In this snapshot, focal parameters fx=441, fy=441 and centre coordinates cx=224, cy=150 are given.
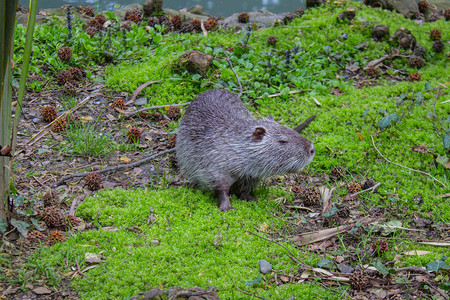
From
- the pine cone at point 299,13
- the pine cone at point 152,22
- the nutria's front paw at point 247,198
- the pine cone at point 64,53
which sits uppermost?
the pine cone at point 299,13

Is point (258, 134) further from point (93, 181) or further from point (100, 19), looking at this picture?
point (100, 19)

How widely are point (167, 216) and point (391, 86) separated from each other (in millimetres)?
4262

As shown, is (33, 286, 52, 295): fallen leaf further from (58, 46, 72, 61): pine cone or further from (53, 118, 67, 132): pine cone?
(58, 46, 72, 61): pine cone

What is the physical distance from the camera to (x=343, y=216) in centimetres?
441

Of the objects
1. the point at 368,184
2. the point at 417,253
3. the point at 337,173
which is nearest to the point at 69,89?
the point at 337,173

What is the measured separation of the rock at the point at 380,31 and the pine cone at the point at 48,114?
538 centimetres

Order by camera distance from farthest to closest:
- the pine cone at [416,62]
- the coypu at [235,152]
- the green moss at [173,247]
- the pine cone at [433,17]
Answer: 1. the pine cone at [433,17]
2. the pine cone at [416,62]
3. the coypu at [235,152]
4. the green moss at [173,247]

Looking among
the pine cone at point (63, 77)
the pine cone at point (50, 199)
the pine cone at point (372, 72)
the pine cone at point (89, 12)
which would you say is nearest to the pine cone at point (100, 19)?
the pine cone at point (89, 12)

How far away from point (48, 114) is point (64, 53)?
1213mm

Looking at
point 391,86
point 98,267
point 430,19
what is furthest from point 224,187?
point 430,19

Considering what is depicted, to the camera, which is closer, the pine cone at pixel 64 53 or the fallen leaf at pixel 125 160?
the fallen leaf at pixel 125 160

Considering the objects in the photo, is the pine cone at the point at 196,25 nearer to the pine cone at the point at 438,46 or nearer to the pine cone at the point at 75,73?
the pine cone at the point at 75,73

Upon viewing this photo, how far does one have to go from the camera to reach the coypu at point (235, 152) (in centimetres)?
445

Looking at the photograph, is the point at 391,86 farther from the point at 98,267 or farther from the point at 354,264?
the point at 98,267
